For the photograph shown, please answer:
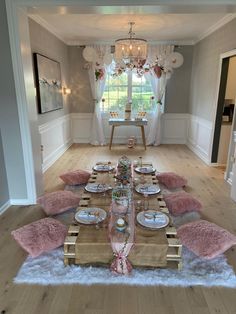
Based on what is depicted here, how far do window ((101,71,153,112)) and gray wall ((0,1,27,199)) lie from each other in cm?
381

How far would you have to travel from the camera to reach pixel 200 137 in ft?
17.0

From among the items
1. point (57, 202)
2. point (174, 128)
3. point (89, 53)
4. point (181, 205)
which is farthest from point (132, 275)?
point (174, 128)

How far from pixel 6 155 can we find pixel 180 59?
440 cm

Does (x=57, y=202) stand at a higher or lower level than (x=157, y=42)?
lower

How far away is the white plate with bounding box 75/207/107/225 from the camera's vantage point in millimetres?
1971

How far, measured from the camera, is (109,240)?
5.87 ft

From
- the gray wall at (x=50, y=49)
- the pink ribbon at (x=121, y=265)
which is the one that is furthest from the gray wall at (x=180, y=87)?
the pink ribbon at (x=121, y=265)

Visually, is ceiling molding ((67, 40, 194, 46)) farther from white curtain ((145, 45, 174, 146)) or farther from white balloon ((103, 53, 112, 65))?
white balloon ((103, 53, 112, 65))

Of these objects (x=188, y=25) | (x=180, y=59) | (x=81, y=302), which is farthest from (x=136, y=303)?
(x=180, y=59)

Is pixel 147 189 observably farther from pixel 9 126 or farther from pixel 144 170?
pixel 9 126

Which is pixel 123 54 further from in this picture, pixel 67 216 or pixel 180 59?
pixel 67 216

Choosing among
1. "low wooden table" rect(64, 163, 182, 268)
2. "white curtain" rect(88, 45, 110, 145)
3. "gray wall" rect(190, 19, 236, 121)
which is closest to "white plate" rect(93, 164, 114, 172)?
"low wooden table" rect(64, 163, 182, 268)

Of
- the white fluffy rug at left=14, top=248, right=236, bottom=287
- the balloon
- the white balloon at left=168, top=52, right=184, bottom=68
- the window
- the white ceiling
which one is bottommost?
the white fluffy rug at left=14, top=248, right=236, bottom=287

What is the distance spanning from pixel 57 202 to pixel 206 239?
63.6 inches
